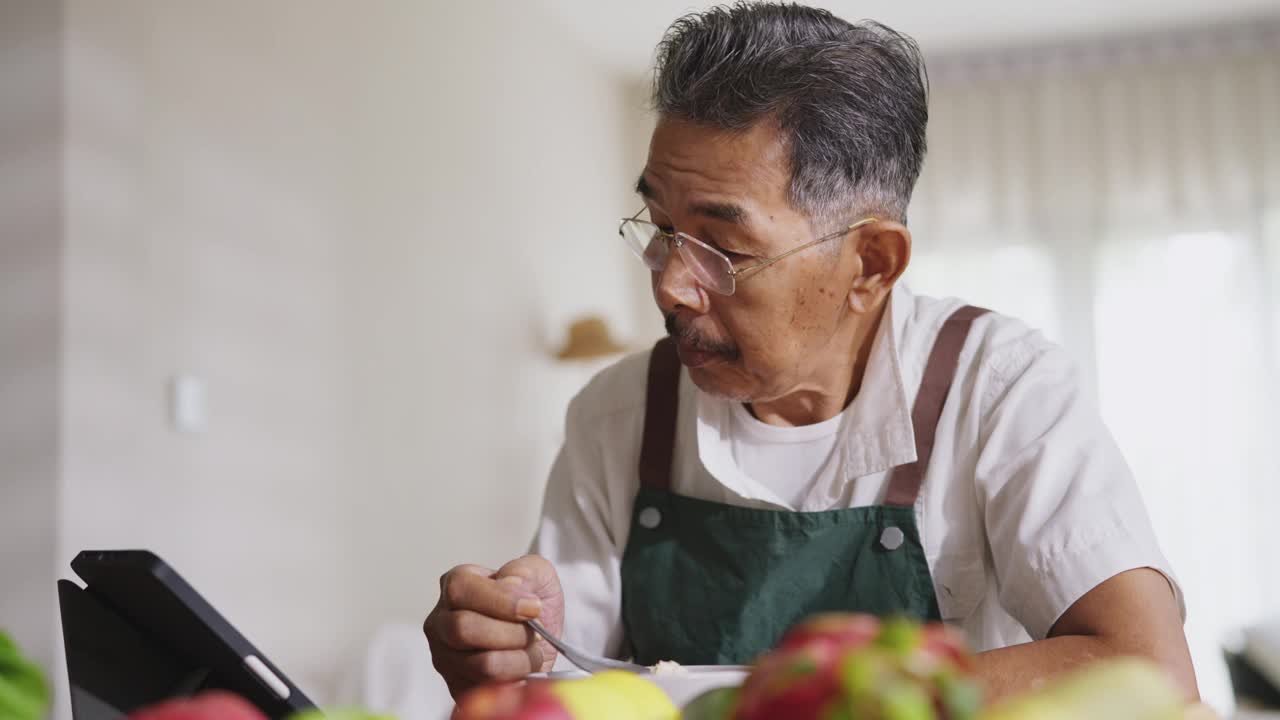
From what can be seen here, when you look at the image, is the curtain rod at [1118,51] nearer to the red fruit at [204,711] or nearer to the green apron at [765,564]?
the green apron at [765,564]

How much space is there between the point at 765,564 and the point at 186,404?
1603mm

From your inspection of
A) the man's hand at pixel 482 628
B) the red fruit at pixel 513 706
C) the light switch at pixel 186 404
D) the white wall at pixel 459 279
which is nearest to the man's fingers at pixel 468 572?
the man's hand at pixel 482 628

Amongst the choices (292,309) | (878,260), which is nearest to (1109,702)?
(878,260)

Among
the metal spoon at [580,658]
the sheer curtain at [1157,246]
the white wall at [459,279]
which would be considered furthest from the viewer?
the sheer curtain at [1157,246]

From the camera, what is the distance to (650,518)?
4.22 ft

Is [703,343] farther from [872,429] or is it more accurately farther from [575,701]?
[575,701]

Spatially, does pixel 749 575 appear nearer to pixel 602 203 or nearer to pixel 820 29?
pixel 820 29

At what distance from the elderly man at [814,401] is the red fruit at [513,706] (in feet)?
2.29

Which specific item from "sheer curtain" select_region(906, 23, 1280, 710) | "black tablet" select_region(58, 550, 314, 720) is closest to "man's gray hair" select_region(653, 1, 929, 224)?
"black tablet" select_region(58, 550, 314, 720)

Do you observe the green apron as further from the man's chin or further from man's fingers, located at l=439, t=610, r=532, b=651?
man's fingers, located at l=439, t=610, r=532, b=651

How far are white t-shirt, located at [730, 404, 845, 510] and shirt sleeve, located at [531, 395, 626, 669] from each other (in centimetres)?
17

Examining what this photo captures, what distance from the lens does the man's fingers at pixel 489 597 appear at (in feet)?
3.16

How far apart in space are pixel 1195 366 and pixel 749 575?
443 cm

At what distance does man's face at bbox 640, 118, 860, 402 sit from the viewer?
3.76 ft
